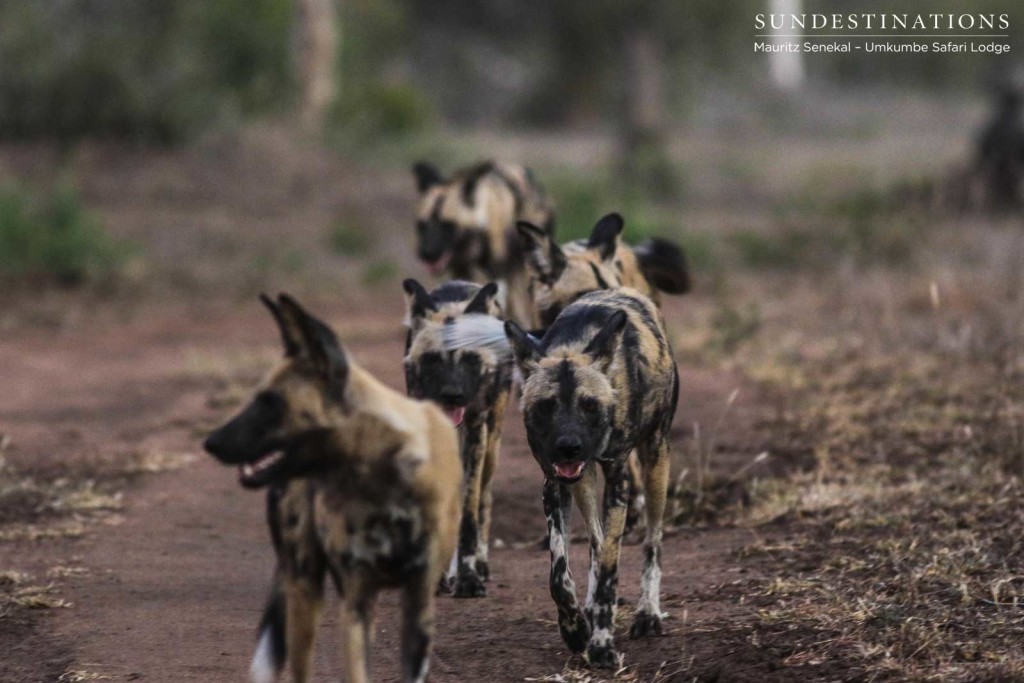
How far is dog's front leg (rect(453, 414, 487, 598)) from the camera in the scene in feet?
15.5

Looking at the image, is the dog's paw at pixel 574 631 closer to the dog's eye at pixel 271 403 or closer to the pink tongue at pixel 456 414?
the pink tongue at pixel 456 414

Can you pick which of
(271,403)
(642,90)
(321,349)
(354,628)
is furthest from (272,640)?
(642,90)

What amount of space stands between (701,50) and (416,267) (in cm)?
1359

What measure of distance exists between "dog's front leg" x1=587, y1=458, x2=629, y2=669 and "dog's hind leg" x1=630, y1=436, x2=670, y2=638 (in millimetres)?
228

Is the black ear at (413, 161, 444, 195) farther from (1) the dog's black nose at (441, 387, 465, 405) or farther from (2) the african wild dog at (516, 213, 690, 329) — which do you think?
(1) the dog's black nose at (441, 387, 465, 405)

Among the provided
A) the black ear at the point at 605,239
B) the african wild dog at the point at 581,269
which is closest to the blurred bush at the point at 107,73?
the african wild dog at the point at 581,269

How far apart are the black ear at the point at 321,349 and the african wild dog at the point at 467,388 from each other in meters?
1.37

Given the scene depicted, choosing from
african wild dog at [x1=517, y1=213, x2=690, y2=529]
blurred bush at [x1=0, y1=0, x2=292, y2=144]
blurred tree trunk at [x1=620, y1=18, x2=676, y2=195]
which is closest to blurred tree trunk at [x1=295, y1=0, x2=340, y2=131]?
blurred bush at [x1=0, y1=0, x2=292, y2=144]

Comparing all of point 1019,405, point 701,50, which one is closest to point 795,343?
point 1019,405

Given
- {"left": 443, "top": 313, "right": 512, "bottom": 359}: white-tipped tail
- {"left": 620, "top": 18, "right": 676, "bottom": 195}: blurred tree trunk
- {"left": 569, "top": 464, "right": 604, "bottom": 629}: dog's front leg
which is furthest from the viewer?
{"left": 620, "top": 18, "right": 676, "bottom": 195}: blurred tree trunk

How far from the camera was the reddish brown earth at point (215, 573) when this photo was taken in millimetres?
4008

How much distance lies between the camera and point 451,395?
443 centimetres

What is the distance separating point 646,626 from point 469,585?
0.73 m

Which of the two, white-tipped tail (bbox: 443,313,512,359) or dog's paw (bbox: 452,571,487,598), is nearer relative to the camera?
white-tipped tail (bbox: 443,313,512,359)
